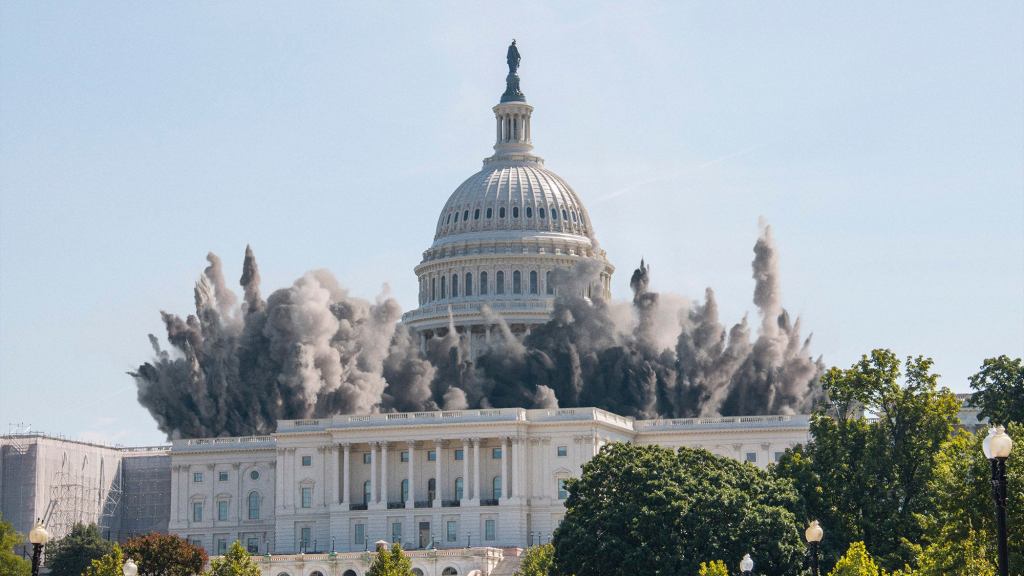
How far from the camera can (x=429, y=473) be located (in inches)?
7318

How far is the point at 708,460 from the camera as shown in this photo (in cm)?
12688

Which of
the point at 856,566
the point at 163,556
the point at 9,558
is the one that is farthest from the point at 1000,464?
the point at 9,558

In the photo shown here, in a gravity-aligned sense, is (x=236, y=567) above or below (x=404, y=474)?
below

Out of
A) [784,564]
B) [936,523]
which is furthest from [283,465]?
[936,523]

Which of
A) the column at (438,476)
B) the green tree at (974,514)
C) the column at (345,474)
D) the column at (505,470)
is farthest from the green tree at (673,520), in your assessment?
the column at (345,474)

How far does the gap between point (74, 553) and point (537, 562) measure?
49875 mm

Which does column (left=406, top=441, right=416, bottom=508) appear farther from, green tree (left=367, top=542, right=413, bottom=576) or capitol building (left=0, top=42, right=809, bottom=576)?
green tree (left=367, top=542, right=413, bottom=576)

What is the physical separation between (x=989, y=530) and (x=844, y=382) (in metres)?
33.7

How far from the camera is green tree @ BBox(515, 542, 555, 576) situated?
136837mm

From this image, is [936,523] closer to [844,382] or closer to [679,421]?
[844,382]

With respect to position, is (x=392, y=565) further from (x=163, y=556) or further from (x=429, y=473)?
(x=429, y=473)

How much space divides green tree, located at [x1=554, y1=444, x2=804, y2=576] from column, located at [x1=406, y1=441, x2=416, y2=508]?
5837 centimetres

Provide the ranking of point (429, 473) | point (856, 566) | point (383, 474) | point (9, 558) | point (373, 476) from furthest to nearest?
point (429, 473) → point (373, 476) → point (383, 474) → point (9, 558) → point (856, 566)

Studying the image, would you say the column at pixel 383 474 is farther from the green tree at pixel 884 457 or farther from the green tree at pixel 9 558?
the green tree at pixel 884 457
